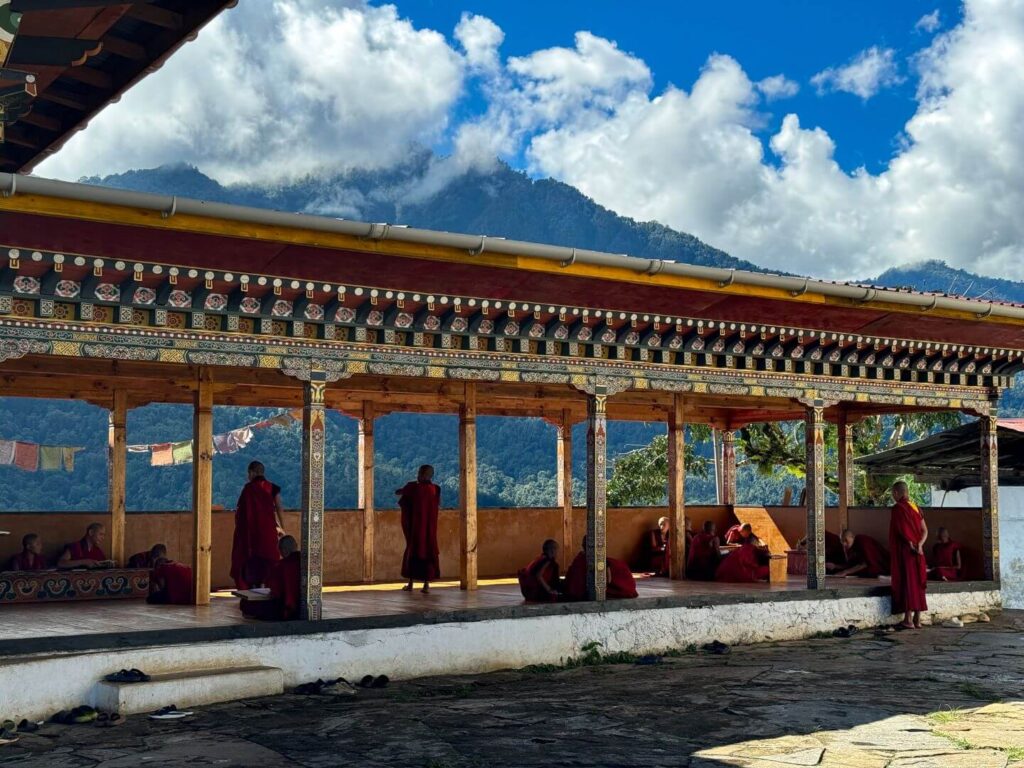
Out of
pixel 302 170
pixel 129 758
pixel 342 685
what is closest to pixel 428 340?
pixel 342 685

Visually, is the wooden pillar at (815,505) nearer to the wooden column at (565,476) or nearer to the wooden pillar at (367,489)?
the wooden column at (565,476)

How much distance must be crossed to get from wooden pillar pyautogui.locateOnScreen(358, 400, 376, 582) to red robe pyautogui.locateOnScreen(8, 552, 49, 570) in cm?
346

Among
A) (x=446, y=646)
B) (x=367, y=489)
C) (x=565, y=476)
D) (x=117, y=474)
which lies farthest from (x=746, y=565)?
(x=117, y=474)

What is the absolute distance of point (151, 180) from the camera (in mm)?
61938

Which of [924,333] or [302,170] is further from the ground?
[302,170]

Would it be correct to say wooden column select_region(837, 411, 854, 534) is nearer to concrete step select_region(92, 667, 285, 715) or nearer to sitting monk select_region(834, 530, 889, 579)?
sitting monk select_region(834, 530, 889, 579)

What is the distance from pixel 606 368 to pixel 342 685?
3715 mm

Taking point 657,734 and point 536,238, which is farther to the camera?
point 536,238

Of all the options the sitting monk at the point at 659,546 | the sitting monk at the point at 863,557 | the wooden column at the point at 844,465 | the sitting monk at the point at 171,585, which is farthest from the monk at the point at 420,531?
the wooden column at the point at 844,465

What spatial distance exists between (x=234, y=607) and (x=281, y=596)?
113 cm

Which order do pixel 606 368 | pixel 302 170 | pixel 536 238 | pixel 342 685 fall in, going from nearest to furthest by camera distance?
1. pixel 342 685
2. pixel 606 368
3. pixel 536 238
4. pixel 302 170

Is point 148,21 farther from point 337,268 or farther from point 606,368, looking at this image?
point 606,368

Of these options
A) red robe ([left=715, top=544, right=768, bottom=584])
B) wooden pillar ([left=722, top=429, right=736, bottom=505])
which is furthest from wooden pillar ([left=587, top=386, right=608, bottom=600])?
wooden pillar ([left=722, top=429, right=736, bottom=505])

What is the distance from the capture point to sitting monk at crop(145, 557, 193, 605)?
10516 mm
